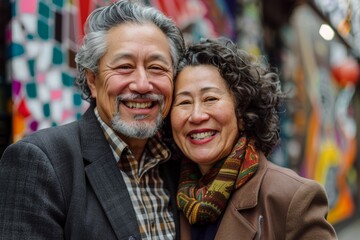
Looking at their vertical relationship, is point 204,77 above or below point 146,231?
above

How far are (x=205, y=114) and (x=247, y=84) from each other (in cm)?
28

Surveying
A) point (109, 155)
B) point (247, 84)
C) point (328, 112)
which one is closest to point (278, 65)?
point (328, 112)

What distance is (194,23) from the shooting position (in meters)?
5.46

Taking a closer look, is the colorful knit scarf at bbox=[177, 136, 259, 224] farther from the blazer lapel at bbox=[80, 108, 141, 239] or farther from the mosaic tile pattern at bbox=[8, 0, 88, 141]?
the mosaic tile pattern at bbox=[8, 0, 88, 141]

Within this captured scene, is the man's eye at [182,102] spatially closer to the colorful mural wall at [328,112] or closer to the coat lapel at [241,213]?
the coat lapel at [241,213]

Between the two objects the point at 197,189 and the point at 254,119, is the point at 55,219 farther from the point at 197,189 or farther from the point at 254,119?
the point at 254,119

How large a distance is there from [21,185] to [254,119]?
1.18 m

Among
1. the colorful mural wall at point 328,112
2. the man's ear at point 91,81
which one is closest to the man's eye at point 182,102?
the man's ear at point 91,81

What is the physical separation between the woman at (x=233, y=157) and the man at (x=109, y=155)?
10 cm

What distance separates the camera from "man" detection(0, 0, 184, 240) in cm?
188

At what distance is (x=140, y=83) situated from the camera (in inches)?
88.6

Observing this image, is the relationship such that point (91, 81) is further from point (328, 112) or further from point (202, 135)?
point (328, 112)

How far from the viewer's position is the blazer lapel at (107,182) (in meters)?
2.04

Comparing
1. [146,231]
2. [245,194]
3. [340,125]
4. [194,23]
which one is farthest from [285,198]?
[340,125]
